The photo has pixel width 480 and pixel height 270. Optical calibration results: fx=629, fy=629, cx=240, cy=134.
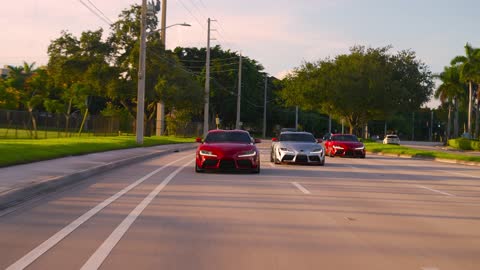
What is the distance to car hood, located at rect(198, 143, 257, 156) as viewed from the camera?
60.8 feet

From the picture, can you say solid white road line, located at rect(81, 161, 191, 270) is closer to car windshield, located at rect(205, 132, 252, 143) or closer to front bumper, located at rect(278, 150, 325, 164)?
car windshield, located at rect(205, 132, 252, 143)

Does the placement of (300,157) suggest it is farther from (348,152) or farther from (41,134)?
(41,134)

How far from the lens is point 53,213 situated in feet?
33.8

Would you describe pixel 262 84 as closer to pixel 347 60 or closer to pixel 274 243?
pixel 347 60

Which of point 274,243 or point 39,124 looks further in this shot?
point 39,124

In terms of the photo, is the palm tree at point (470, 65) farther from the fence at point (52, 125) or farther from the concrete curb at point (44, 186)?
the concrete curb at point (44, 186)

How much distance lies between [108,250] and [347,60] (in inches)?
2052

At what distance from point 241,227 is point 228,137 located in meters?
11.2

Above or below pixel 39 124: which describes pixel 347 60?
above

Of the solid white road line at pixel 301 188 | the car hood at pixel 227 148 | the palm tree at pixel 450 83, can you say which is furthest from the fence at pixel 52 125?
Answer: the palm tree at pixel 450 83

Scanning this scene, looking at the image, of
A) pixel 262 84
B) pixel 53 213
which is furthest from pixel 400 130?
pixel 53 213

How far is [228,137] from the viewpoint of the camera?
66.5 feet

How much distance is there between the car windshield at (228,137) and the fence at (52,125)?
23.1 m

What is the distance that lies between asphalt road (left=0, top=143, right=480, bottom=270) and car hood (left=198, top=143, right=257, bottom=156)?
2823 mm
